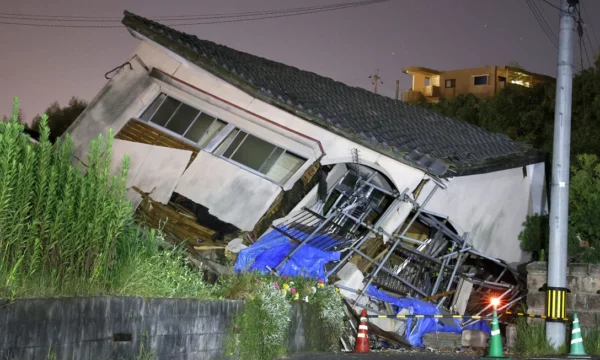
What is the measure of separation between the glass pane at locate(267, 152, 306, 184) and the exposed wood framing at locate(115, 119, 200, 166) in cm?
202

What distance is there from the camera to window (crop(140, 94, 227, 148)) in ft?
68.8

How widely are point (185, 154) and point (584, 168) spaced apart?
10900 millimetres

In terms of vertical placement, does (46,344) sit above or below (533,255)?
below

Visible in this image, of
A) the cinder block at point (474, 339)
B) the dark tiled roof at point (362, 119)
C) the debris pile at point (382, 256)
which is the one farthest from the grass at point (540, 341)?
the dark tiled roof at point (362, 119)

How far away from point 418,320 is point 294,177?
457 cm

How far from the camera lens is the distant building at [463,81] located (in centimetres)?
7381

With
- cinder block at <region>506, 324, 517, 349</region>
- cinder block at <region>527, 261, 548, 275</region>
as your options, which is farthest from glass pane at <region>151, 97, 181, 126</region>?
cinder block at <region>506, 324, 517, 349</region>

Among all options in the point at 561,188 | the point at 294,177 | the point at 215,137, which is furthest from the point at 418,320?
the point at 215,137

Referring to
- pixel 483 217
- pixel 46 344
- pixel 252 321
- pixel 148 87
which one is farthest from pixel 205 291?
pixel 483 217

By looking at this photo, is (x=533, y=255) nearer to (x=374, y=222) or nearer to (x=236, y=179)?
(x=374, y=222)

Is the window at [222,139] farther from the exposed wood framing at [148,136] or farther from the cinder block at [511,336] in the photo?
the cinder block at [511,336]

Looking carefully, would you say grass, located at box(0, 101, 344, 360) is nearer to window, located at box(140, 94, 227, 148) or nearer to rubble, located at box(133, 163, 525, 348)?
rubble, located at box(133, 163, 525, 348)

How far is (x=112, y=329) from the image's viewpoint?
8.91 meters

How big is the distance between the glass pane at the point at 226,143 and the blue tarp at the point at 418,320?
4.94 m
